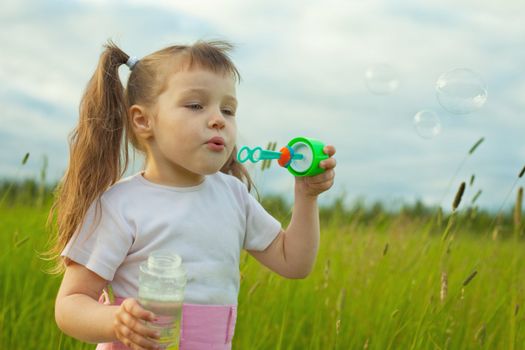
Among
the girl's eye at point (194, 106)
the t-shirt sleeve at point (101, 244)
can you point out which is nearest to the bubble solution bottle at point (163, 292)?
the t-shirt sleeve at point (101, 244)

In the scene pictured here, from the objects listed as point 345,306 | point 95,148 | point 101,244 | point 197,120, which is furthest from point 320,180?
point 345,306

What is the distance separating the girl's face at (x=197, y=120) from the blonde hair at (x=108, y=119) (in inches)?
2.1

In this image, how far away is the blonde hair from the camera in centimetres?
246

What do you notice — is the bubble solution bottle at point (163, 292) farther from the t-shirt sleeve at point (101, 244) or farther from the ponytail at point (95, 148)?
the ponytail at point (95, 148)

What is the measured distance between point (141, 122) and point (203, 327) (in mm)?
776

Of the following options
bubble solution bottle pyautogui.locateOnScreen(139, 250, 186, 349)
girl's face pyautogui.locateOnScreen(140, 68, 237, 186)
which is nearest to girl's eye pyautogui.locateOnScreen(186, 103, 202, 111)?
girl's face pyautogui.locateOnScreen(140, 68, 237, 186)

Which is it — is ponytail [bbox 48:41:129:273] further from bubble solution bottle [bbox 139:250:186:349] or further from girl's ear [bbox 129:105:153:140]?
bubble solution bottle [bbox 139:250:186:349]

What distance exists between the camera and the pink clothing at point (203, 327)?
2.31 metres

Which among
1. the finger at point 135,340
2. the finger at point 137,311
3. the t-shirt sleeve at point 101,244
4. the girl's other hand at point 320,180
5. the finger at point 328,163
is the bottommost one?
the finger at point 135,340

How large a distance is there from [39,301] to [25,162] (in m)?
1.10

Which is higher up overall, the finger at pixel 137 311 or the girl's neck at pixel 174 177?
the girl's neck at pixel 174 177

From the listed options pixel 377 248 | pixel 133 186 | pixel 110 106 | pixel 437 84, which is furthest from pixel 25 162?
pixel 377 248

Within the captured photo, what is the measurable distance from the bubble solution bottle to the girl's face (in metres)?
0.45

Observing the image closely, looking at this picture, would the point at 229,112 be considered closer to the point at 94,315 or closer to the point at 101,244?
the point at 101,244
